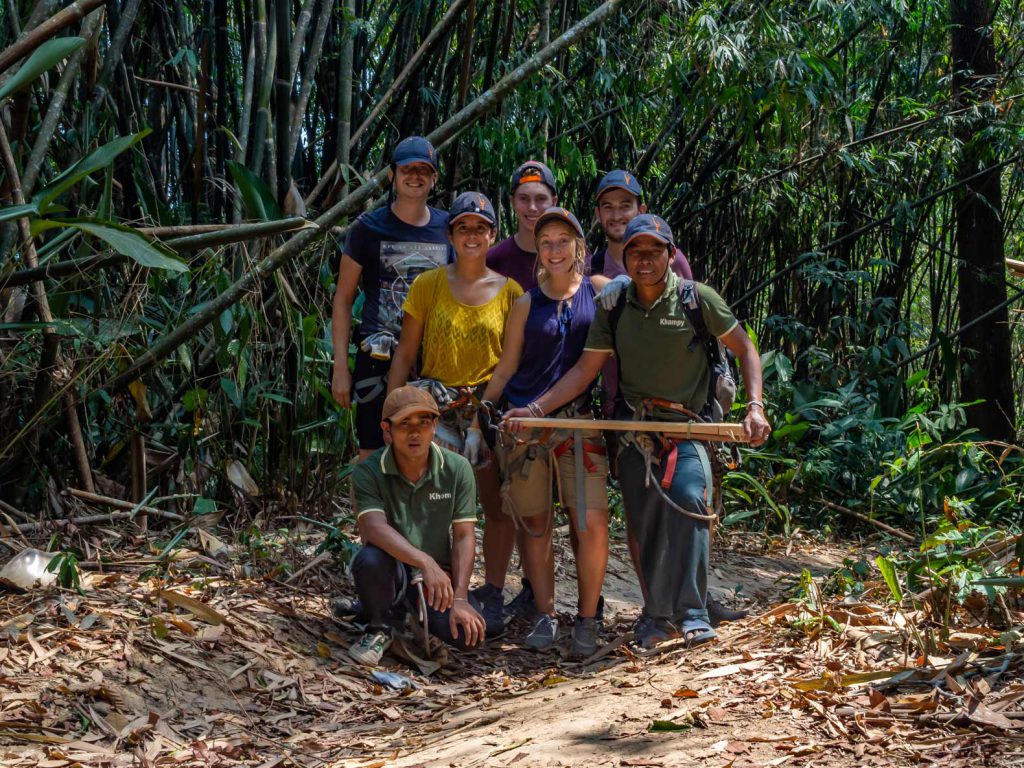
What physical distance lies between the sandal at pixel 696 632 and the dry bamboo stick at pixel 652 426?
1.86 ft

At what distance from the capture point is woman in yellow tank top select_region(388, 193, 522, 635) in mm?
3600

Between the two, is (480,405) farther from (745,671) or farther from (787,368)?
(787,368)

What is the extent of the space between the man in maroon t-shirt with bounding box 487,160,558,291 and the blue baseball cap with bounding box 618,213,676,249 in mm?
439

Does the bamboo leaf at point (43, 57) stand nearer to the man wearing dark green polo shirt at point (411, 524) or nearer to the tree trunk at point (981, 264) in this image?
the man wearing dark green polo shirt at point (411, 524)

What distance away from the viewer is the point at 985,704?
249cm

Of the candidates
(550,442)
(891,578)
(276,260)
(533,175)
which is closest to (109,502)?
(276,260)

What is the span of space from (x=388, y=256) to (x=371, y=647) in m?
1.27

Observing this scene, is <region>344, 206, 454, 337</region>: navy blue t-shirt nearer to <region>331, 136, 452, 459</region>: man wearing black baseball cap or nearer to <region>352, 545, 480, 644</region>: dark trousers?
<region>331, 136, 452, 459</region>: man wearing black baseball cap

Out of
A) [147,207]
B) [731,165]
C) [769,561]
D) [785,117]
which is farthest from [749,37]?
[147,207]

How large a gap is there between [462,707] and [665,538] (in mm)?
841

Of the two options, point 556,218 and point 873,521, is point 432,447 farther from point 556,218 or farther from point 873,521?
point 873,521

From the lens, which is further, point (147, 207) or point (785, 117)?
point (785, 117)

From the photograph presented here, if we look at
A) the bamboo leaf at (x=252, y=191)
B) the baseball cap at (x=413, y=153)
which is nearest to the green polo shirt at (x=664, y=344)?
the baseball cap at (x=413, y=153)

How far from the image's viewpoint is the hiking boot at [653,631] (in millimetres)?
3451
